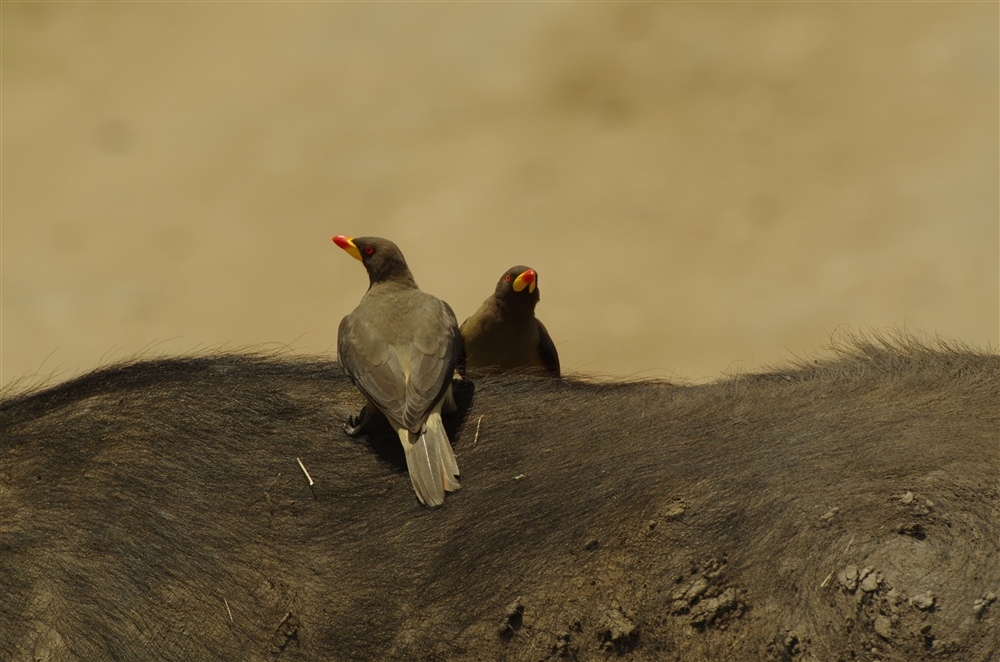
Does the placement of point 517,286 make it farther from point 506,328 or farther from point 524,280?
point 506,328

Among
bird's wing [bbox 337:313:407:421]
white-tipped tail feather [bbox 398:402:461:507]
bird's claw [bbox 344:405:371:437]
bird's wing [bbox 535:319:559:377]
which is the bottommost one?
bird's wing [bbox 535:319:559:377]

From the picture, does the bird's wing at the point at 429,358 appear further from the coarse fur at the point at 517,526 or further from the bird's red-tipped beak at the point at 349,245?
the bird's red-tipped beak at the point at 349,245

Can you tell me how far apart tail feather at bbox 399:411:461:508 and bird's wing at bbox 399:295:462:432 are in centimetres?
6

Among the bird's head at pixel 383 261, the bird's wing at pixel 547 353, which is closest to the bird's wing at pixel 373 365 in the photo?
the bird's head at pixel 383 261

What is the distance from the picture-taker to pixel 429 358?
4414 mm

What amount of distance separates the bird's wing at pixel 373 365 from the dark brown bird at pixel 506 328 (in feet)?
4.43

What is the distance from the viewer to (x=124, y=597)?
402 centimetres

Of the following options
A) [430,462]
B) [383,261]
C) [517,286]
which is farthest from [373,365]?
[517,286]

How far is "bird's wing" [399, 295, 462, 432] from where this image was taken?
4148 millimetres

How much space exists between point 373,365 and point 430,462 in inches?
19.8

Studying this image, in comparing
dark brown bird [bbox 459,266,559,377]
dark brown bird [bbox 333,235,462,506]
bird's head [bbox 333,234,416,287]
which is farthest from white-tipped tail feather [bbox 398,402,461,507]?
dark brown bird [bbox 459,266,559,377]

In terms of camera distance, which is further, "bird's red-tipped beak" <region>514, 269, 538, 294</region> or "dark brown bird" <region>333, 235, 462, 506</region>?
"bird's red-tipped beak" <region>514, 269, 538, 294</region>

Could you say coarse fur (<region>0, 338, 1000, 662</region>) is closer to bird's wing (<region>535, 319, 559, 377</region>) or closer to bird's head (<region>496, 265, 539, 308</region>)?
bird's head (<region>496, 265, 539, 308</region>)

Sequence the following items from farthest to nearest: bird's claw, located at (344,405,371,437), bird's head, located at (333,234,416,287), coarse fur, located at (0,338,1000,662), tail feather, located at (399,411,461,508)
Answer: bird's head, located at (333,234,416,287) → bird's claw, located at (344,405,371,437) → tail feather, located at (399,411,461,508) → coarse fur, located at (0,338,1000,662)
